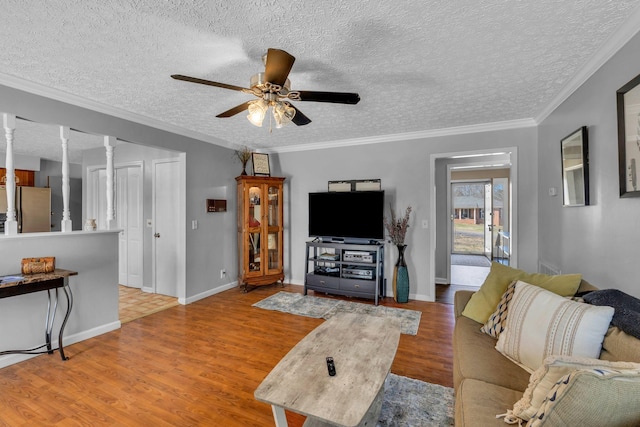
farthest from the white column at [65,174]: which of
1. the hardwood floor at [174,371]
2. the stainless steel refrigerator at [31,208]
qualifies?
the stainless steel refrigerator at [31,208]

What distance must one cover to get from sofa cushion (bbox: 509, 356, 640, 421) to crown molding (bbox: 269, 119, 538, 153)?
10.7 ft

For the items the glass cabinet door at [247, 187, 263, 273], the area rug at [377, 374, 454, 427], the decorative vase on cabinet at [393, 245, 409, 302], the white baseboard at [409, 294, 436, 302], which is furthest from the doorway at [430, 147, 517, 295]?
the glass cabinet door at [247, 187, 263, 273]

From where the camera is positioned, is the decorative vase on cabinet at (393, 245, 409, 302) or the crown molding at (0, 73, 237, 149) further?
the decorative vase on cabinet at (393, 245, 409, 302)

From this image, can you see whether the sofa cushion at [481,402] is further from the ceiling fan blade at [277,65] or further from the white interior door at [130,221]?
the white interior door at [130,221]

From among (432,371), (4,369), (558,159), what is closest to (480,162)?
(558,159)

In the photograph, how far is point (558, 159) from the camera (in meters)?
2.85

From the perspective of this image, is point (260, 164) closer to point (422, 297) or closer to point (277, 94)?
point (277, 94)

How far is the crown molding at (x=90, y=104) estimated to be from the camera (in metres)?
2.36

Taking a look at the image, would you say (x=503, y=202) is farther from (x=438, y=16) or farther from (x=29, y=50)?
(x=29, y=50)

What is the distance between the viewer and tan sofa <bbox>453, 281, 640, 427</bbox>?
115 centimetres

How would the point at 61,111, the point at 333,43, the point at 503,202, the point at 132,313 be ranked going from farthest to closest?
the point at 503,202
the point at 132,313
the point at 61,111
the point at 333,43

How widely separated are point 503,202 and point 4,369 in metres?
8.59

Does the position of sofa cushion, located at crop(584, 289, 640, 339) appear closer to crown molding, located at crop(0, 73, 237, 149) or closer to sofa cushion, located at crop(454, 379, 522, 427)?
sofa cushion, located at crop(454, 379, 522, 427)

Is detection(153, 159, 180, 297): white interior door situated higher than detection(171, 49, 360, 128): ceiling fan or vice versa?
detection(171, 49, 360, 128): ceiling fan
